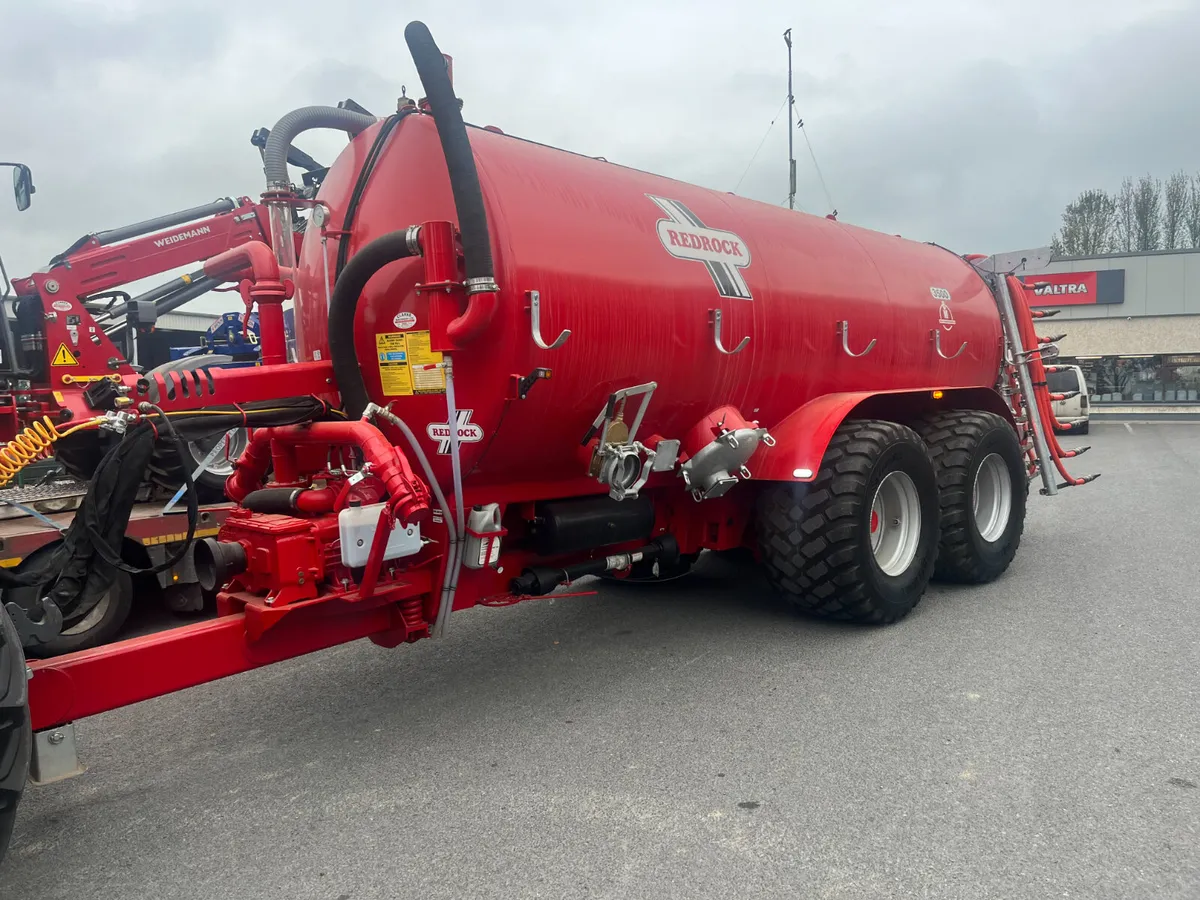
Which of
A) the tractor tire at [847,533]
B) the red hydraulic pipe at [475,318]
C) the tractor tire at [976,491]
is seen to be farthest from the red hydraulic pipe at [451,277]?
the tractor tire at [976,491]

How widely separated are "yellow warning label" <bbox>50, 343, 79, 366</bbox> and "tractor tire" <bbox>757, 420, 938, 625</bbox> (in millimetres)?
6531

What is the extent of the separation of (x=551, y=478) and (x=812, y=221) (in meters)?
2.73

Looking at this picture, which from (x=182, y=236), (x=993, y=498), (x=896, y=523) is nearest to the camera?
(x=896, y=523)

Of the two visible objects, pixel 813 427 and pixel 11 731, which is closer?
pixel 11 731

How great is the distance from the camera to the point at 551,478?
4.31 meters

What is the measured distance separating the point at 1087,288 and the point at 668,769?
3198cm

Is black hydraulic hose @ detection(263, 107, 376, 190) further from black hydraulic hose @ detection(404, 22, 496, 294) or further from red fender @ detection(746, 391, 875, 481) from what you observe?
red fender @ detection(746, 391, 875, 481)

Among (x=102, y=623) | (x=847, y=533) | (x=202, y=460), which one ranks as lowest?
(x=102, y=623)

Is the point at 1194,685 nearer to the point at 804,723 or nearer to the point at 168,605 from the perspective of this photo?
the point at 804,723

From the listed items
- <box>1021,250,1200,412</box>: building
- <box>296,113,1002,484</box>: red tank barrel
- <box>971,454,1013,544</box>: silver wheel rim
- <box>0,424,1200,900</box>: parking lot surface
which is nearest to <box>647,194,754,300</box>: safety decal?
<box>296,113,1002,484</box>: red tank barrel

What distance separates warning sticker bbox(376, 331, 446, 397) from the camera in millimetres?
3692

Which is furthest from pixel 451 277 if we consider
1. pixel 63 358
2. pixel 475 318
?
pixel 63 358

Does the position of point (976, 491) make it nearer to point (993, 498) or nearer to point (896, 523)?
point (993, 498)

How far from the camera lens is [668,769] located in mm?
3516
